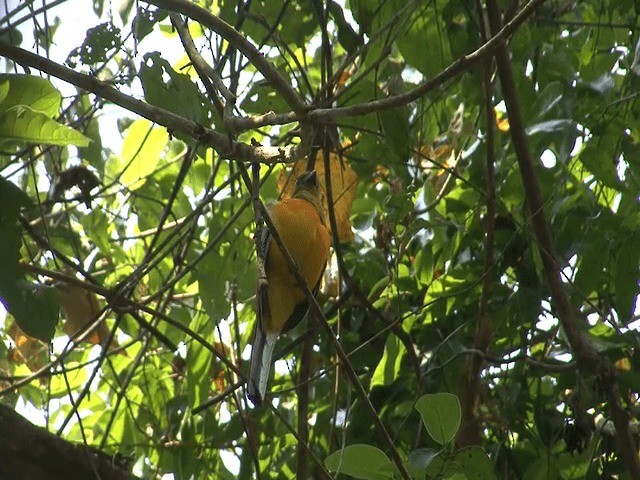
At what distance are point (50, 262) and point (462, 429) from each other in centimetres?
189

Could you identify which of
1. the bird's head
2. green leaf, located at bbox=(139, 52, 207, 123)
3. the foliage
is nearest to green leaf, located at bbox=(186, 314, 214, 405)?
the foliage

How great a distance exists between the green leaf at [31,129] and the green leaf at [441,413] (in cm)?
89

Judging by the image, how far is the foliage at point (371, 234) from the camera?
2.11 metres

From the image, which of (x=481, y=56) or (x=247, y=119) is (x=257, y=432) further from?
(x=481, y=56)

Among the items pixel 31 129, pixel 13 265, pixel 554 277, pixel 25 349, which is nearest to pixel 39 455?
pixel 13 265

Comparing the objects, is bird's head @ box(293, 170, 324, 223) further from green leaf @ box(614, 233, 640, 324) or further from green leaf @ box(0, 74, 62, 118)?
green leaf @ box(0, 74, 62, 118)

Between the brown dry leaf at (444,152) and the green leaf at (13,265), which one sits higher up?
the brown dry leaf at (444,152)

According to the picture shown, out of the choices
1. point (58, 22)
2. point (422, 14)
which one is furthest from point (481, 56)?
point (58, 22)

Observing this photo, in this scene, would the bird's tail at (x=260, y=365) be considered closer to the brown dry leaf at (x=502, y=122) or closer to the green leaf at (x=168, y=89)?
the green leaf at (x=168, y=89)

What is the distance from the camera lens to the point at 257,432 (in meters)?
3.18

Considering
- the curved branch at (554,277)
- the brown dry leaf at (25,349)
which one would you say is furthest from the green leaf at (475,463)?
the brown dry leaf at (25,349)

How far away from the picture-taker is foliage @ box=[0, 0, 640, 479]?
2.11 m

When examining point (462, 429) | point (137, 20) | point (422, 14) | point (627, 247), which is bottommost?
point (462, 429)

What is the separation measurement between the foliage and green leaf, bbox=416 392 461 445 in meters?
0.16
